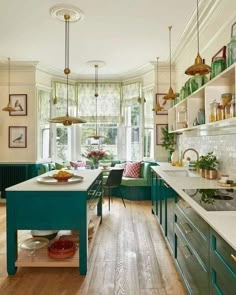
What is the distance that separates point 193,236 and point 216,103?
1.39 meters

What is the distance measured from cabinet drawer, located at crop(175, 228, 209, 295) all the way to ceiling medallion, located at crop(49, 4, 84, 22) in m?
3.10

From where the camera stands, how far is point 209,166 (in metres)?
3.23

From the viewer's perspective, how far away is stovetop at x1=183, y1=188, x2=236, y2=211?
1.79m

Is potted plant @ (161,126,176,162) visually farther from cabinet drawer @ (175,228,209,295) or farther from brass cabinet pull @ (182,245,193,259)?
brass cabinet pull @ (182,245,193,259)

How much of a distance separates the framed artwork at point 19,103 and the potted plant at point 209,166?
437 centimetres

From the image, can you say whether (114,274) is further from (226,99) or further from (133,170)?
(133,170)

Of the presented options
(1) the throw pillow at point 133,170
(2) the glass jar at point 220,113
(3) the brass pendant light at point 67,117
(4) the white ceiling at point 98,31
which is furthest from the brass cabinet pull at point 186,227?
(1) the throw pillow at point 133,170

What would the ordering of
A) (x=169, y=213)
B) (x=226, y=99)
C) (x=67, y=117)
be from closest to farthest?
1. (x=226, y=99)
2. (x=169, y=213)
3. (x=67, y=117)

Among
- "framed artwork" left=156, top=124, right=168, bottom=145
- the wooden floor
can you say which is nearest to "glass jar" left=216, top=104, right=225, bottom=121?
the wooden floor

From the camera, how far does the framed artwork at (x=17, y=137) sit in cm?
609

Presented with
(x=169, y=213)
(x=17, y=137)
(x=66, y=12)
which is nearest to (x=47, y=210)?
(x=169, y=213)

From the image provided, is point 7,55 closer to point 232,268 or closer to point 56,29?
point 56,29

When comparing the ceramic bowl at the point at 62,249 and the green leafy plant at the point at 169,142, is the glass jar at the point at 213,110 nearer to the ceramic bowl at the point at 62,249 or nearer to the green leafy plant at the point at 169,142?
the ceramic bowl at the point at 62,249

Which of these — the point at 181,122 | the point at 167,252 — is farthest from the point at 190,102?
the point at 167,252
